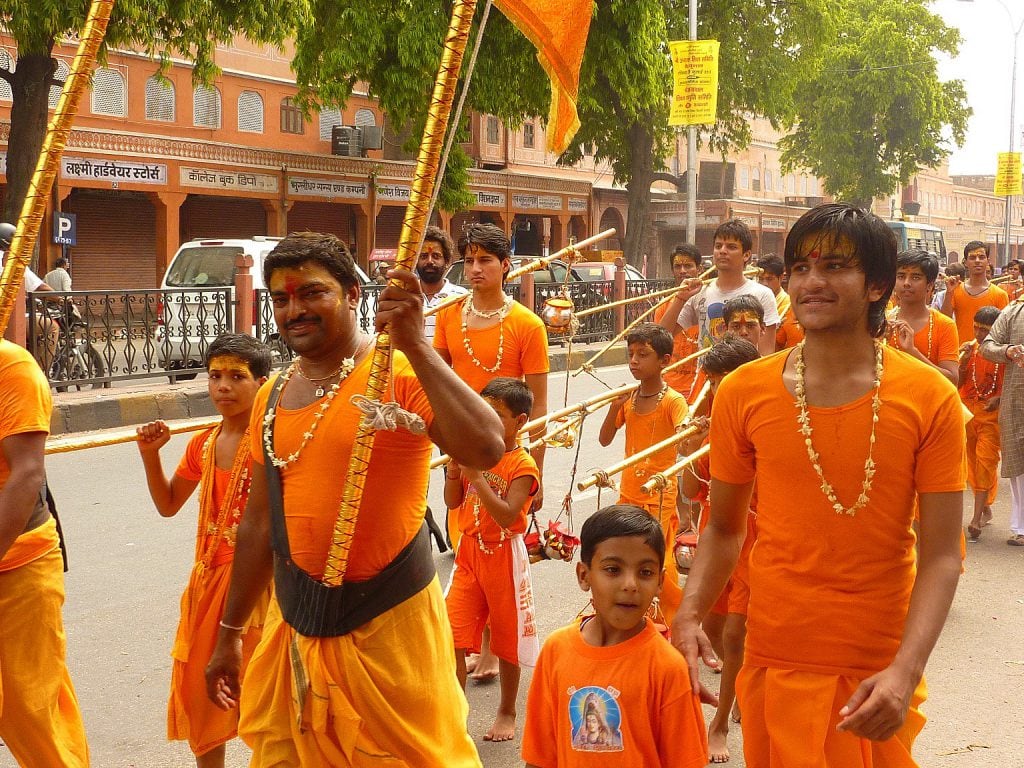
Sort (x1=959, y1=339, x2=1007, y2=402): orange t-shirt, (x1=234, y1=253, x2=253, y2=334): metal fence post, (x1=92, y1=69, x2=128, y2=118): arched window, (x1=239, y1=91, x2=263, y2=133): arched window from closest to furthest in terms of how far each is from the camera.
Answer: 1. (x1=959, y1=339, x2=1007, y2=402): orange t-shirt
2. (x1=234, y1=253, x2=253, y2=334): metal fence post
3. (x1=92, y1=69, x2=128, y2=118): arched window
4. (x1=239, y1=91, x2=263, y2=133): arched window

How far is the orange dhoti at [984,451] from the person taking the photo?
817cm

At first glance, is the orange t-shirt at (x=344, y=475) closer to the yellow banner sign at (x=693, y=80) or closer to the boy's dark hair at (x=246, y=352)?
the boy's dark hair at (x=246, y=352)

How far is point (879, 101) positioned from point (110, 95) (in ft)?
92.3

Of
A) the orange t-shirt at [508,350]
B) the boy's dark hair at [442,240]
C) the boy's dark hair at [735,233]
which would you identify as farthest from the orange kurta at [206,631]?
the boy's dark hair at [735,233]

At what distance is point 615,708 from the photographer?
290 centimetres

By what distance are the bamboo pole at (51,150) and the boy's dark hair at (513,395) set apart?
217 centimetres

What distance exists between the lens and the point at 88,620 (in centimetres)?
590

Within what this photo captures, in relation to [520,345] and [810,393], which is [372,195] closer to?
[520,345]

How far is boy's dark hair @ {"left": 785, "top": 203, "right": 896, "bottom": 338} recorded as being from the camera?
2627 millimetres

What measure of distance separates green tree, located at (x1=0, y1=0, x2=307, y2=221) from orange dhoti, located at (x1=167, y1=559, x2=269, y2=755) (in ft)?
43.7

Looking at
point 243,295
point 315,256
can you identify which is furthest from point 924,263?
point 243,295

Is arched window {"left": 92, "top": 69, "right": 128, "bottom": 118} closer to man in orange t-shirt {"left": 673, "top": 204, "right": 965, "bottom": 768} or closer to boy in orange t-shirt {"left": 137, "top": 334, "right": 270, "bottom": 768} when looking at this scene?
boy in orange t-shirt {"left": 137, "top": 334, "right": 270, "bottom": 768}

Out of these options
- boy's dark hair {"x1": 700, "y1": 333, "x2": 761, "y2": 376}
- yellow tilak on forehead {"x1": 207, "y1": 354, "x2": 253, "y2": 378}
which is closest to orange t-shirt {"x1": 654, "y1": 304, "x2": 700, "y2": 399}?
boy's dark hair {"x1": 700, "y1": 333, "x2": 761, "y2": 376}

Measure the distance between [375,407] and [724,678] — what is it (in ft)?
8.23
